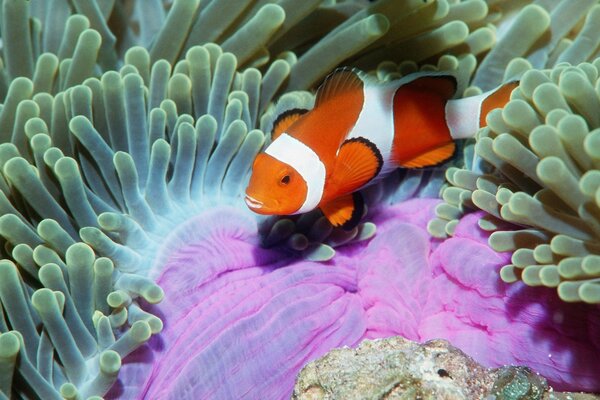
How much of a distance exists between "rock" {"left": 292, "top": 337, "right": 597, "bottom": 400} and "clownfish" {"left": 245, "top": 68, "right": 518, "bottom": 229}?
322mm

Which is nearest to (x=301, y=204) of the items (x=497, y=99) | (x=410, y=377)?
(x=410, y=377)

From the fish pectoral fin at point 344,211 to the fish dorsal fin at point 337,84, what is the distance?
0.75 ft

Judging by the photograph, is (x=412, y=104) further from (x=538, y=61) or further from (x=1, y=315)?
(x=1, y=315)

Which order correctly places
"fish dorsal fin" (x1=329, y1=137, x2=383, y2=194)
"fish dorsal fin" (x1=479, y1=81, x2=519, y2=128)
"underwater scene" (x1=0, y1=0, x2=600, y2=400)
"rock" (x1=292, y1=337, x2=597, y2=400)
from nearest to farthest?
"rock" (x1=292, y1=337, x2=597, y2=400) → "underwater scene" (x1=0, y1=0, x2=600, y2=400) → "fish dorsal fin" (x1=329, y1=137, x2=383, y2=194) → "fish dorsal fin" (x1=479, y1=81, x2=519, y2=128)

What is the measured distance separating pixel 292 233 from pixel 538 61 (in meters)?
0.85

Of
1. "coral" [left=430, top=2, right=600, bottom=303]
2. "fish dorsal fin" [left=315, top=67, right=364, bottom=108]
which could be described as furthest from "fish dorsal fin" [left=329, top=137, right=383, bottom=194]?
"coral" [left=430, top=2, right=600, bottom=303]

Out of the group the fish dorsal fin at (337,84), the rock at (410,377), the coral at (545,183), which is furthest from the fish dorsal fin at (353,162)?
the rock at (410,377)

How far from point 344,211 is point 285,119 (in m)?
0.26

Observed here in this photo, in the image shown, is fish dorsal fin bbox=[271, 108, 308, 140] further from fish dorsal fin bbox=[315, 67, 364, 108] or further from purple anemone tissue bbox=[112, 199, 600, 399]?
purple anemone tissue bbox=[112, 199, 600, 399]

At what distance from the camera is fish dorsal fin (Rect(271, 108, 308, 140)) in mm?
1485

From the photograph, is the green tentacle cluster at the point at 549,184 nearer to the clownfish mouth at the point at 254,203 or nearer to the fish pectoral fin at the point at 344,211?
the fish pectoral fin at the point at 344,211

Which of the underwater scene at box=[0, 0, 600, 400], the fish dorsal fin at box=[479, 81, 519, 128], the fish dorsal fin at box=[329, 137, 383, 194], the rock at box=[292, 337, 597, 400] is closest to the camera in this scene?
the rock at box=[292, 337, 597, 400]

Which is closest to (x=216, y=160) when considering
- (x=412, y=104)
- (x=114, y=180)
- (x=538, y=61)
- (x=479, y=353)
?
(x=114, y=180)

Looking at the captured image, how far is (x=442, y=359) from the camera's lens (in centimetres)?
113
